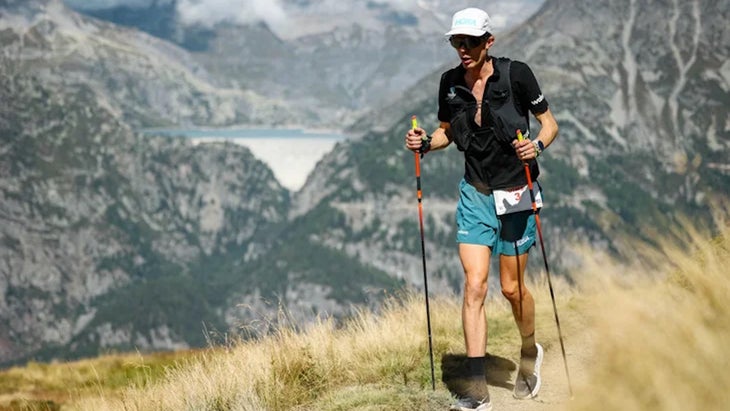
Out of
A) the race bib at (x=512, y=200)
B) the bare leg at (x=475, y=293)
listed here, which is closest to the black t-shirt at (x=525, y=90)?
the race bib at (x=512, y=200)

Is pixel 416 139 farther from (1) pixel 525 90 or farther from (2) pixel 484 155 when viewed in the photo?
(1) pixel 525 90

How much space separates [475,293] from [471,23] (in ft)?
9.49

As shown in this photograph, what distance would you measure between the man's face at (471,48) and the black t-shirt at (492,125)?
29 centimetres

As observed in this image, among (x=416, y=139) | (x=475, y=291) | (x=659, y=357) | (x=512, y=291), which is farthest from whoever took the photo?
(x=416, y=139)

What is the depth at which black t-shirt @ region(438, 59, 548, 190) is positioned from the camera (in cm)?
852

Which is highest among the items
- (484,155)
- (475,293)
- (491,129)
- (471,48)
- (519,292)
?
(471,48)

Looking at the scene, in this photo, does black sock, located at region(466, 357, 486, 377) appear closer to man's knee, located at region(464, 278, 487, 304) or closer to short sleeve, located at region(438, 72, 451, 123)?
man's knee, located at region(464, 278, 487, 304)

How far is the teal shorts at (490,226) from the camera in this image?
8594 millimetres

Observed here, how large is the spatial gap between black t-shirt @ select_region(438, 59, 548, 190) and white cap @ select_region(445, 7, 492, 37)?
0.53 metres

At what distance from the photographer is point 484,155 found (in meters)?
8.69

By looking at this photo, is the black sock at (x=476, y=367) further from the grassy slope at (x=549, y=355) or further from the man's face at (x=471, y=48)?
the man's face at (x=471, y=48)

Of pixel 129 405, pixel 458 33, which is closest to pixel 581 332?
pixel 458 33

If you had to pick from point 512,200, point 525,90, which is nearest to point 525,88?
point 525,90

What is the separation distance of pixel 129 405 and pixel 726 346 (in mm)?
6759
